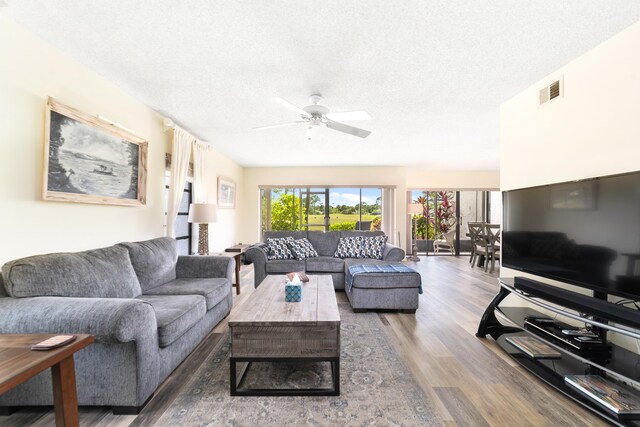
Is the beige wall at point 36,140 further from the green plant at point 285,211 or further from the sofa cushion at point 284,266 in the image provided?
the green plant at point 285,211

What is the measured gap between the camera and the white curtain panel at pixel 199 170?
14.2 ft

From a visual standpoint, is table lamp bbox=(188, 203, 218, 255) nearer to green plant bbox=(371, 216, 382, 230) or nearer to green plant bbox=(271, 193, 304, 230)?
green plant bbox=(271, 193, 304, 230)

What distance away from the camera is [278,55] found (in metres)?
2.25

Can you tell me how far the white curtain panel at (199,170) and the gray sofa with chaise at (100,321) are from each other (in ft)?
6.93

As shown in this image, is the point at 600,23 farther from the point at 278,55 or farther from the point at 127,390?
the point at 127,390

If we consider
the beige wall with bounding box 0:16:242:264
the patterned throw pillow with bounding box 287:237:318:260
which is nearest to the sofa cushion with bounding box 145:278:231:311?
the beige wall with bounding box 0:16:242:264

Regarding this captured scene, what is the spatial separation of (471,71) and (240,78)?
6.59 feet

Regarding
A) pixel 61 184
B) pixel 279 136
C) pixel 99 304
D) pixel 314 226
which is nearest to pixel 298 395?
pixel 99 304

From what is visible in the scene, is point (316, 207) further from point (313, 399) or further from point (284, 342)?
point (313, 399)

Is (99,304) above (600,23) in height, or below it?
below

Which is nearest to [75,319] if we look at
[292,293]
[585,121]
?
[292,293]

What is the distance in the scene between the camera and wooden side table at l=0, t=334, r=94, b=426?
1.10m

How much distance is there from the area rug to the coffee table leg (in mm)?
469

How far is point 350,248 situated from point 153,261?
291 cm
